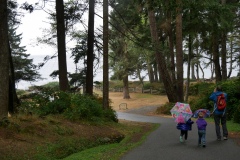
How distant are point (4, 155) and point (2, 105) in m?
2.99

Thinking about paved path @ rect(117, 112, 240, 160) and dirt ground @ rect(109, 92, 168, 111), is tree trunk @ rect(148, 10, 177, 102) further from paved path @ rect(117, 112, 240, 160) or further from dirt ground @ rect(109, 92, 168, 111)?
paved path @ rect(117, 112, 240, 160)

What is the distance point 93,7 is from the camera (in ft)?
59.8

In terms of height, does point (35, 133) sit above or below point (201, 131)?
below

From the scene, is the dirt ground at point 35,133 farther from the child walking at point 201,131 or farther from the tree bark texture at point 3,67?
the child walking at point 201,131

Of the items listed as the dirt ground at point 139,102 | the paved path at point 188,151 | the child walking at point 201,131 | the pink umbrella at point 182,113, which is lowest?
the dirt ground at point 139,102

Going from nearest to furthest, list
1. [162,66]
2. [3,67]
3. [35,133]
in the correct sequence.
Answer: [35,133] → [3,67] → [162,66]

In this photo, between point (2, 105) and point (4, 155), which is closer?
point (4, 155)

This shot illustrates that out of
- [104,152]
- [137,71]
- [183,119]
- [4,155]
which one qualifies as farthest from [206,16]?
[137,71]

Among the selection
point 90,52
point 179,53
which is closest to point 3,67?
point 90,52

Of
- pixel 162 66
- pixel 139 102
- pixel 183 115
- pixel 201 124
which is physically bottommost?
pixel 139 102

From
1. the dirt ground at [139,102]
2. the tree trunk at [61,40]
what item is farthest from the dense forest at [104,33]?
the dirt ground at [139,102]

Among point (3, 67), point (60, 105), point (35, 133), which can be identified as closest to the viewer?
point (35, 133)

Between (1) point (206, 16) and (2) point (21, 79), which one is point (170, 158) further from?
(2) point (21, 79)

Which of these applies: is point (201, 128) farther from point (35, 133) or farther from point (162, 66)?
point (162, 66)
